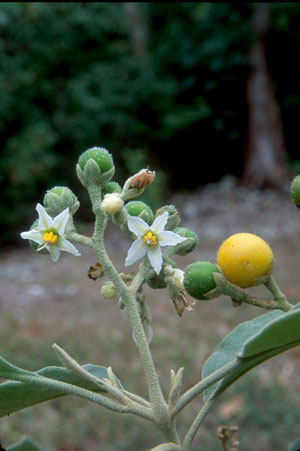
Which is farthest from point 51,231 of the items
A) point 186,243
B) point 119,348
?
point 119,348

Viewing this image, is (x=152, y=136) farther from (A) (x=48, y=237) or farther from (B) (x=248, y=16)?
(A) (x=48, y=237)

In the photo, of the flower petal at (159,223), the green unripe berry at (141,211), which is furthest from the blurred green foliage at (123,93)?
the flower petal at (159,223)

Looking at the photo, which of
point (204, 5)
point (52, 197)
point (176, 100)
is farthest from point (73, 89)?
point (52, 197)

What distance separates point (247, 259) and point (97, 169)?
0.28 meters

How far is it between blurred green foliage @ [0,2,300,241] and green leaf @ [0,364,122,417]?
353 inches

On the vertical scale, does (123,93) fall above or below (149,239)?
above

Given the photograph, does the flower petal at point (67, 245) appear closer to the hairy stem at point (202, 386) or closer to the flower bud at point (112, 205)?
the flower bud at point (112, 205)

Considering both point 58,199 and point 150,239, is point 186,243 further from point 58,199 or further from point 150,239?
point 58,199

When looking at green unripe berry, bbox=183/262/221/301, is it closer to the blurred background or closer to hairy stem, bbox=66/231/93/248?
hairy stem, bbox=66/231/93/248

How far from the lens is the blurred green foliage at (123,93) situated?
1003cm

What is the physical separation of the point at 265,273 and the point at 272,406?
340 cm

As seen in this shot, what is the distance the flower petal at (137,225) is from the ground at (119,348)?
64.3 inches

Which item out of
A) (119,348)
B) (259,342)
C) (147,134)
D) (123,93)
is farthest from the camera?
(147,134)

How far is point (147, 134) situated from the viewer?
41.4 feet
